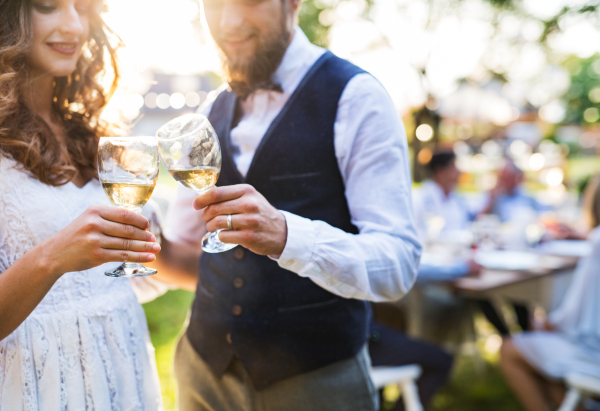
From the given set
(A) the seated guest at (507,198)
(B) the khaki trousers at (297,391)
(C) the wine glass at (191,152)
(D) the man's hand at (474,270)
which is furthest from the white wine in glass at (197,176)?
(A) the seated guest at (507,198)

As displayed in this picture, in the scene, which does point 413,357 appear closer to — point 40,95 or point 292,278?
point 292,278

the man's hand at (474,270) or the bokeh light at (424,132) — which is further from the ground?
the man's hand at (474,270)

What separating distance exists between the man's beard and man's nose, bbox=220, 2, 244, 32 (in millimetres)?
88

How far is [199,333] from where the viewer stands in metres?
1.62

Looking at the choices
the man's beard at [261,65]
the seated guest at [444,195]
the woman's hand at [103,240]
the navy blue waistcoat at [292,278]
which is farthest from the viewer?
the seated guest at [444,195]

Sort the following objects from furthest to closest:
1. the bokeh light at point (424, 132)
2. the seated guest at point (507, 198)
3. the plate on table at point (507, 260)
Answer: the bokeh light at point (424, 132) → the seated guest at point (507, 198) → the plate on table at point (507, 260)

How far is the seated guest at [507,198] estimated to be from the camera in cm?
594

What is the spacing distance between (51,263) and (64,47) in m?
0.66

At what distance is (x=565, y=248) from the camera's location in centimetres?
443

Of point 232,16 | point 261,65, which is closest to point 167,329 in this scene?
point 261,65

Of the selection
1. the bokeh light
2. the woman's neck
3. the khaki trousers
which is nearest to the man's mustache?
the woman's neck

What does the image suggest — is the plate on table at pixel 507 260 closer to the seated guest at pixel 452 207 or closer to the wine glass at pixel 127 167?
the seated guest at pixel 452 207

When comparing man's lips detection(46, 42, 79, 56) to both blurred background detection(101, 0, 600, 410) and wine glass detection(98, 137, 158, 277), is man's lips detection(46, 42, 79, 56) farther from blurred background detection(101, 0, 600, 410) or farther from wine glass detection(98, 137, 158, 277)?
blurred background detection(101, 0, 600, 410)

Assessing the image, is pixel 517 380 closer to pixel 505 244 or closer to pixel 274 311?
pixel 505 244
